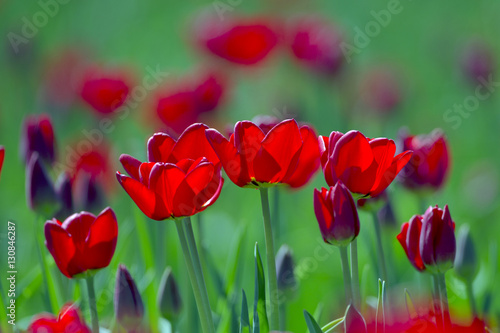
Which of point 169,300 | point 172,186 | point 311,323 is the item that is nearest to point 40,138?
point 169,300

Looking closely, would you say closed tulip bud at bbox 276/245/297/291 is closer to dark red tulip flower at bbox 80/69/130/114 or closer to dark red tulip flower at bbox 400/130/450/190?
dark red tulip flower at bbox 400/130/450/190

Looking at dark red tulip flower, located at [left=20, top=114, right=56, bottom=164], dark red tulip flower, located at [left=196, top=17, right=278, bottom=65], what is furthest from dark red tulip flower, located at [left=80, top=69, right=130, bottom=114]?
dark red tulip flower, located at [left=20, top=114, right=56, bottom=164]

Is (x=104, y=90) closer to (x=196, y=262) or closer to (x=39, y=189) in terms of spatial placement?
(x=39, y=189)

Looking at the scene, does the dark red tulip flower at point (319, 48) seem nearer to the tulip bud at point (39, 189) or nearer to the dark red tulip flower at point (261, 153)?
the tulip bud at point (39, 189)

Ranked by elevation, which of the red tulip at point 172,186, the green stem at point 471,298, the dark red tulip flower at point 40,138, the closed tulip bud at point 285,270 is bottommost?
the green stem at point 471,298

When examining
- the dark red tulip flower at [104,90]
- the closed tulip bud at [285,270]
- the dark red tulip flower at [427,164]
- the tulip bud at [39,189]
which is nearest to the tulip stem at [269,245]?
the closed tulip bud at [285,270]

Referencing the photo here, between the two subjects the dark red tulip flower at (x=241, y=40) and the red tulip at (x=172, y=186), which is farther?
the dark red tulip flower at (x=241, y=40)

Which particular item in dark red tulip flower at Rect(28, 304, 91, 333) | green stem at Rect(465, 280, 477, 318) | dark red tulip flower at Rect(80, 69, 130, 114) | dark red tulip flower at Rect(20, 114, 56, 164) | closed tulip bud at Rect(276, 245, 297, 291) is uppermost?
dark red tulip flower at Rect(80, 69, 130, 114)
